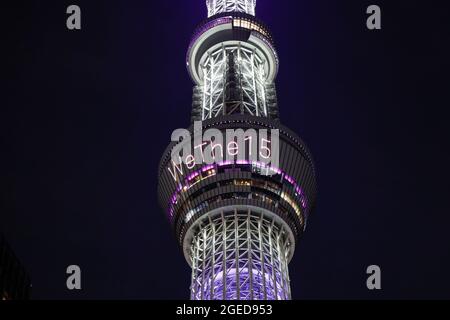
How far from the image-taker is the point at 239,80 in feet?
287

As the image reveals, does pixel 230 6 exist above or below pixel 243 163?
→ above

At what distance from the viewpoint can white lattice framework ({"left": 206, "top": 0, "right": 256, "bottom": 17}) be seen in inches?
3915

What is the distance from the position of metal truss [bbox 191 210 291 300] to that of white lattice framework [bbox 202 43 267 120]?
638 inches

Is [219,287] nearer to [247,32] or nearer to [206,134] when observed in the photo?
[206,134]

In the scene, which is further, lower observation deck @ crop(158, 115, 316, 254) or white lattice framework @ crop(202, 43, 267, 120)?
white lattice framework @ crop(202, 43, 267, 120)

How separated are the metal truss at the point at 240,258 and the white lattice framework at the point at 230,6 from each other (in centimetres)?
4010

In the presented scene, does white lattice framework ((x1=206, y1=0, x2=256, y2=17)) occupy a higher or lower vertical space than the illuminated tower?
higher

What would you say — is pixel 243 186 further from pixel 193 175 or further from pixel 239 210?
pixel 193 175

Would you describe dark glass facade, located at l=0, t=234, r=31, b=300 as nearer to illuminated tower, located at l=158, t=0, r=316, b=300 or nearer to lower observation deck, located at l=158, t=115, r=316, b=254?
illuminated tower, located at l=158, t=0, r=316, b=300

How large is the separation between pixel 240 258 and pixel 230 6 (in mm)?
45864

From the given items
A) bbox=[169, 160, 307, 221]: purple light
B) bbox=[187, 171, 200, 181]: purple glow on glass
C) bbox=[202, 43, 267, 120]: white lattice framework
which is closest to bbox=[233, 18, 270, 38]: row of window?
bbox=[202, 43, 267, 120]: white lattice framework

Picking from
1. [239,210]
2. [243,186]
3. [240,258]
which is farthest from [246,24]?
[240,258]

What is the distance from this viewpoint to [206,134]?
7325cm
